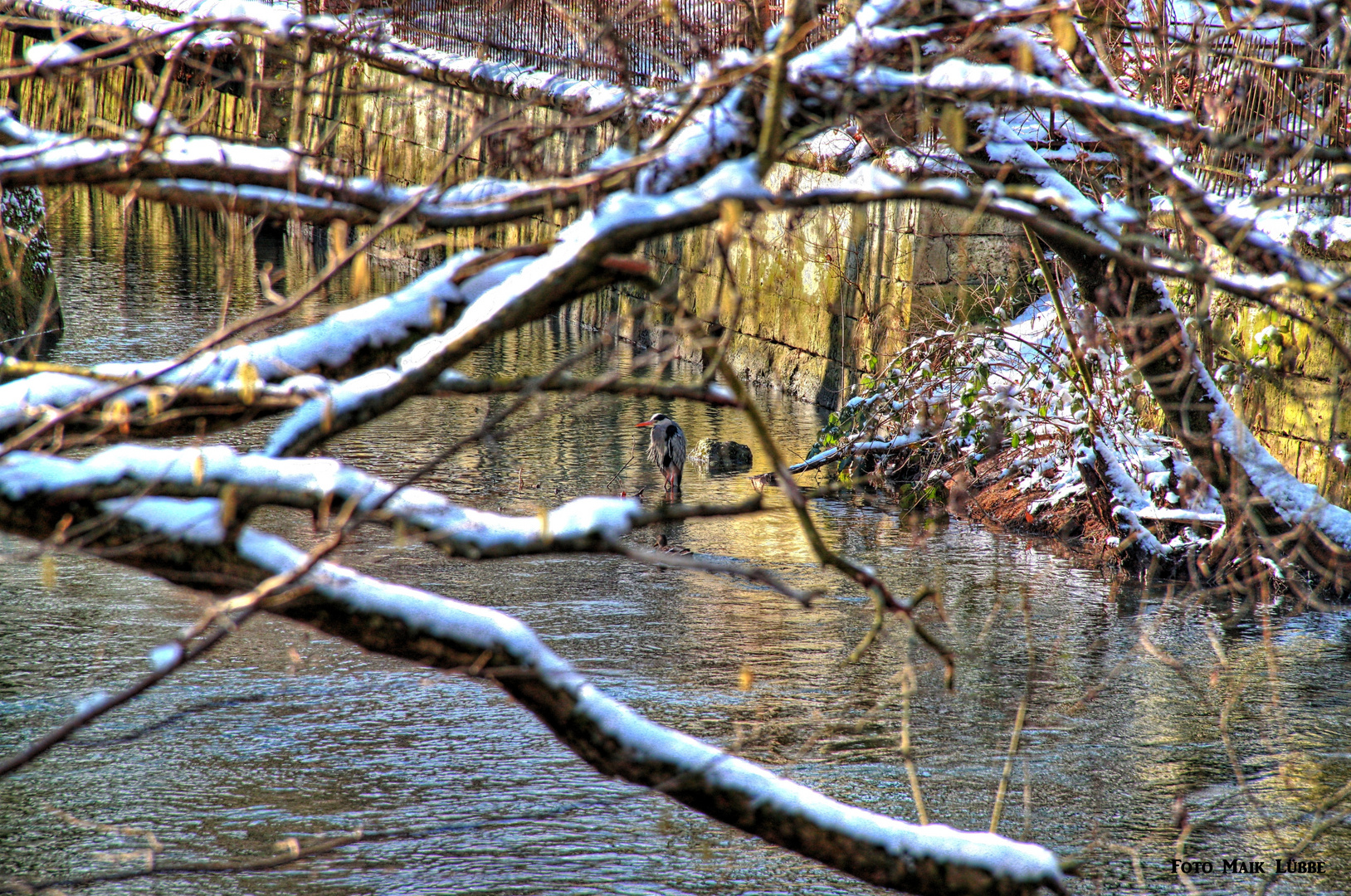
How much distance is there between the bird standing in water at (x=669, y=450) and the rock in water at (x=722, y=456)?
666 millimetres

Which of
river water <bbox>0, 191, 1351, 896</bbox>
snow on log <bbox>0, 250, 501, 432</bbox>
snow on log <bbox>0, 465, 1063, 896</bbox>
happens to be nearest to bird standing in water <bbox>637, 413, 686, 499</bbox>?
river water <bbox>0, 191, 1351, 896</bbox>

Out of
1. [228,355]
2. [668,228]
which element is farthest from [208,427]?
[668,228]

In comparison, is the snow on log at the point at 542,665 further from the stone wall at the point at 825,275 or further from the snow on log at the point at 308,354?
the stone wall at the point at 825,275

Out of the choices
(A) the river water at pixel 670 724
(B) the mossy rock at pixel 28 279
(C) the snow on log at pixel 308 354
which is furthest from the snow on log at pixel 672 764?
(B) the mossy rock at pixel 28 279

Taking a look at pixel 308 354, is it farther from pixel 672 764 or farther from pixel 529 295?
pixel 672 764

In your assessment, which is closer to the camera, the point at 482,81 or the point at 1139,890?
the point at 1139,890

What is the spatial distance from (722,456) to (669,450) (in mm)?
980

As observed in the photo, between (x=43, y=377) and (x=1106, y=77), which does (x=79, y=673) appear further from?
(x=1106, y=77)

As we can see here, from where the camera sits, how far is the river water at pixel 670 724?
4.85 metres

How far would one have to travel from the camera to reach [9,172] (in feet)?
8.44

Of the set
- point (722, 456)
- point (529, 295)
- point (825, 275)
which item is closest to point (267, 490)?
point (529, 295)

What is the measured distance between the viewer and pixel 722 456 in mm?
10828

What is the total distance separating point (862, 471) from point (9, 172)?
8260 millimetres

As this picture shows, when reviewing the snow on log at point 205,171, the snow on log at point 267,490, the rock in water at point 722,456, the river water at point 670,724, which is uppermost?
the snow on log at point 205,171
